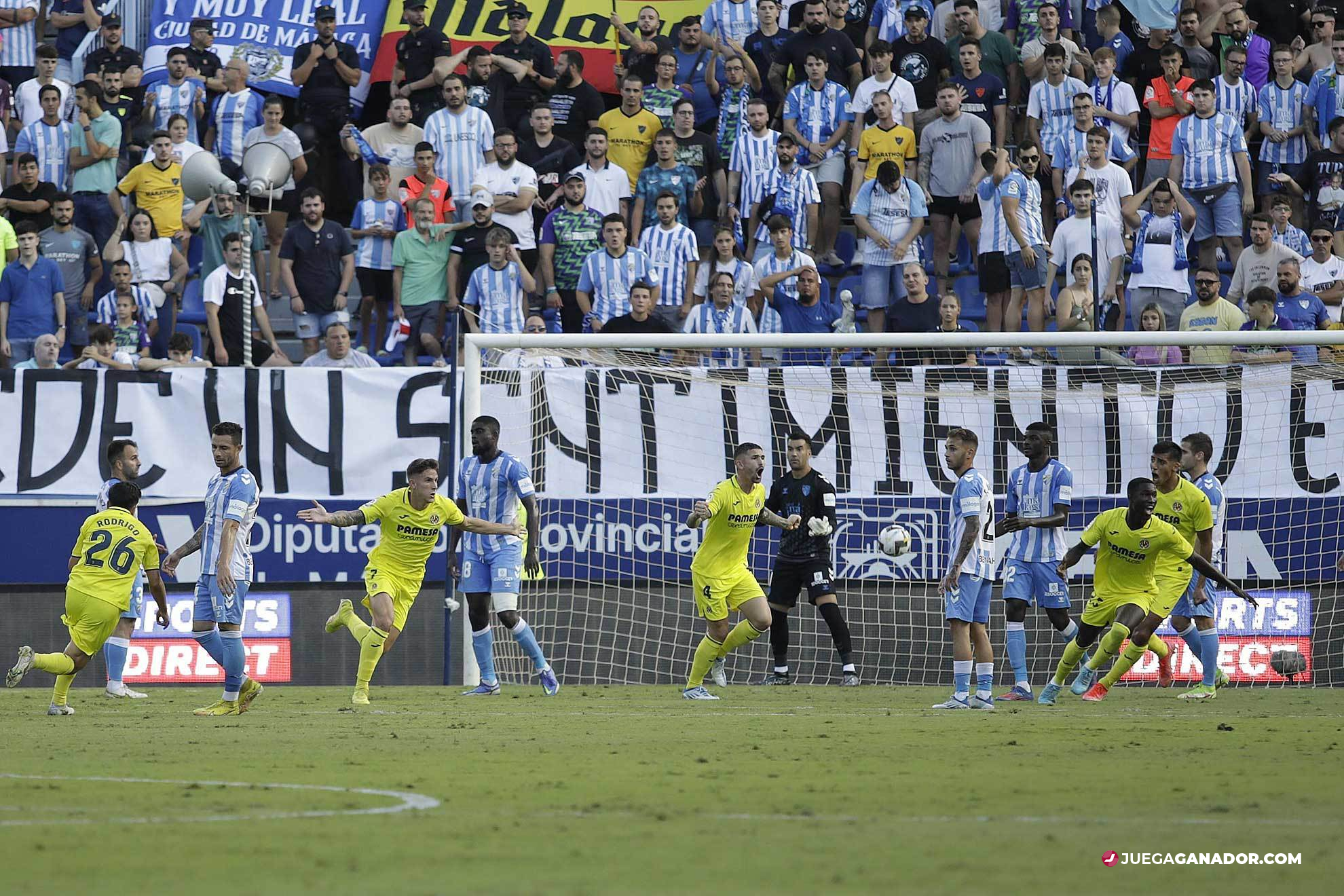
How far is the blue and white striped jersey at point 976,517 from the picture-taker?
12.7 meters

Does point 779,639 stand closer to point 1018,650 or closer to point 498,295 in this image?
point 1018,650

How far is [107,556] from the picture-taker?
1251 centimetres

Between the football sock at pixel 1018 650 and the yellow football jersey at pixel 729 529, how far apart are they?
2276 mm

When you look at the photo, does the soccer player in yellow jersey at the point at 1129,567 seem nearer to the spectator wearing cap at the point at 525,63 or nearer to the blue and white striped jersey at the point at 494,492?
the blue and white striped jersey at the point at 494,492

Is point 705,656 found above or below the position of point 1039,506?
below

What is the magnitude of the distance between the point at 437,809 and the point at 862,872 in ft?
7.13

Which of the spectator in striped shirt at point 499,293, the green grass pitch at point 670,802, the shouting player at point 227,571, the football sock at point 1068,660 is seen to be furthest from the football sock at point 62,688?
the football sock at point 1068,660

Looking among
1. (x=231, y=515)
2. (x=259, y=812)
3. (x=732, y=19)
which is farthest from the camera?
(x=732, y=19)

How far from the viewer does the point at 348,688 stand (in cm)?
1580

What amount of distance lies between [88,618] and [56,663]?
1.23ft

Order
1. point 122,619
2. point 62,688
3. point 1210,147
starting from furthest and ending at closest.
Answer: point 1210,147 → point 122,619 → point 62,688

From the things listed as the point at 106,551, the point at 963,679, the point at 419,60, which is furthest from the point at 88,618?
the point at 419,60

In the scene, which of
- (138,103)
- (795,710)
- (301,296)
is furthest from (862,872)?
(138,103)

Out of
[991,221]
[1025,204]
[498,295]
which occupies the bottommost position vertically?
[498,295]
